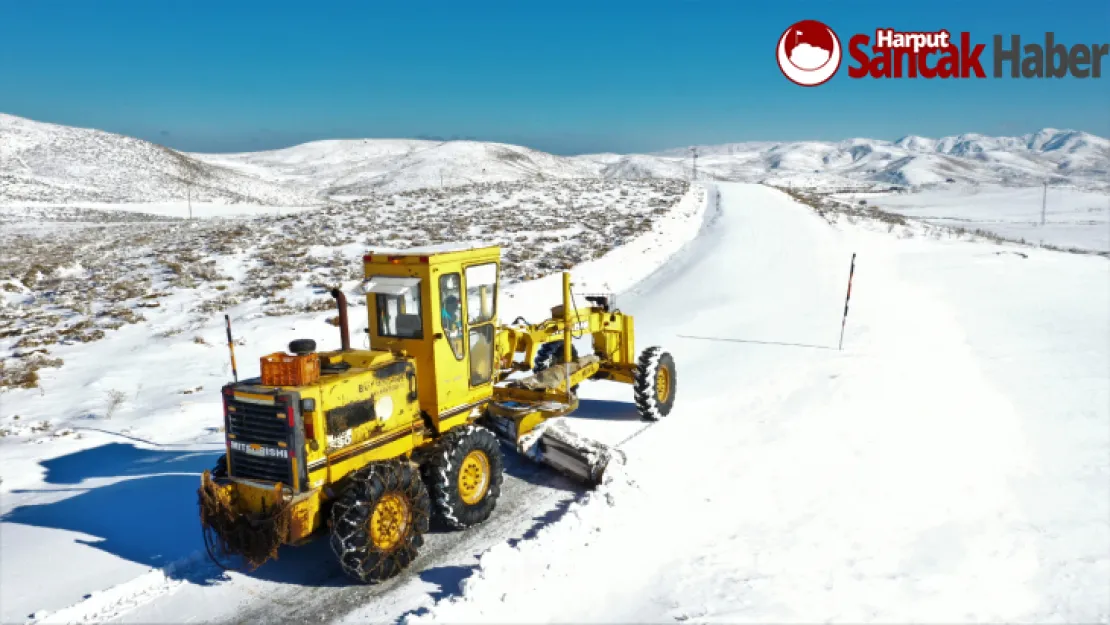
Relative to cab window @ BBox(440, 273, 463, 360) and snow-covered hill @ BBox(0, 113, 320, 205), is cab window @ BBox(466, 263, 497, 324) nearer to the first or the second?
cab window @ BBox(440, 273, 463, 360)

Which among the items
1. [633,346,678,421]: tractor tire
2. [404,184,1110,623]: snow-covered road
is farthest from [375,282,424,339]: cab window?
[633,346,678,421]: tractor tire

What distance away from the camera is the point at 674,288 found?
23000 mm

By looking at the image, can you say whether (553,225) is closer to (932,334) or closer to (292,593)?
(932,334)

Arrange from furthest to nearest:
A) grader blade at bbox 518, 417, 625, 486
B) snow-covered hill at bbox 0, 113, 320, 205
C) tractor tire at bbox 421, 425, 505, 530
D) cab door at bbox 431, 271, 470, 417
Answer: snow-covered hill at bbox 0, 113, 320, 205 → grader blade at bbox 518, 417, 625, 486 → cab door at bbox 431, 271, 470, 417 → tractor tire at bbox 421, 425, 505, 530

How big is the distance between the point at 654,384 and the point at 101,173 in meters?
83.2

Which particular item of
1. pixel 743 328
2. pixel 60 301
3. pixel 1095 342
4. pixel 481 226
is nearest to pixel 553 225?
pixel 481 226

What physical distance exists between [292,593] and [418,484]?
156 centimetres

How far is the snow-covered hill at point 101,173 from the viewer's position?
66.8m

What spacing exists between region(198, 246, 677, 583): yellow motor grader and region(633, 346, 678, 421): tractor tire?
5.84 ft

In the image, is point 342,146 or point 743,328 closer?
point 743,328

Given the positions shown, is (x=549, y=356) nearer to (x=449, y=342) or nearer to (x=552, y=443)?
(x=552, y=443)

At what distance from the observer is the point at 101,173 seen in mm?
75125

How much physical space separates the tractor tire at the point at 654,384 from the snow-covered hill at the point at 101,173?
66041 millimetres

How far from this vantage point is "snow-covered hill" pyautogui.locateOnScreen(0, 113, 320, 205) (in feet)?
219
